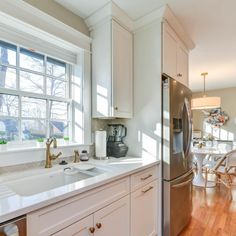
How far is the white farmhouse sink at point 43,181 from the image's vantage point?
1244mm

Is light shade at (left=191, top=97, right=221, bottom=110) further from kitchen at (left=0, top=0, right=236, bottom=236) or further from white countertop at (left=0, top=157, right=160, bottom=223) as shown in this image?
white countertop at (left=0, top=157, right=160, bottom=223)

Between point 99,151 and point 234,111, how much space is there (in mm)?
5116

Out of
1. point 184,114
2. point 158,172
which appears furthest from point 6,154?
point 184,114

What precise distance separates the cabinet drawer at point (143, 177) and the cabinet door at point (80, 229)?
1.59ft

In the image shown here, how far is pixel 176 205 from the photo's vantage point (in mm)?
1866

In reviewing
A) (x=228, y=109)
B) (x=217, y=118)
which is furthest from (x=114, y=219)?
A: (x=228, y=109)

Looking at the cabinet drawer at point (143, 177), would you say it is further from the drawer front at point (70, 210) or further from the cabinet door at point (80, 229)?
the cabinet door at point (80, 229)

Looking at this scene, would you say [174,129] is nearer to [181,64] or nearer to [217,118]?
[181,64]

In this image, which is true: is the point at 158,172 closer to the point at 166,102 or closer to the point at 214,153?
the point at 166,102

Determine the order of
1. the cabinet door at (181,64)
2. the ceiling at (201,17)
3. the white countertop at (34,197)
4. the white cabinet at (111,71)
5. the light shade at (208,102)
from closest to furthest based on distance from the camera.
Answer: the white countertop at (34,197), the ceiling at (201,17), the white cabinet at (111,71), the cabinet door at (181,64), the light shade at (208,102)

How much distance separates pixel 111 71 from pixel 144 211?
1.36m

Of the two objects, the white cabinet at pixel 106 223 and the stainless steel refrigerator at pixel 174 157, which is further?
the stainless steel refrigerator at pixel 174 157

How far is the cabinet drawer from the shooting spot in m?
1.49

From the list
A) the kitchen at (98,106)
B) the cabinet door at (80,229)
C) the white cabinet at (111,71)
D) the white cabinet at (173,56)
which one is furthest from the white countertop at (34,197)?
the white cabinet at (173,56)
